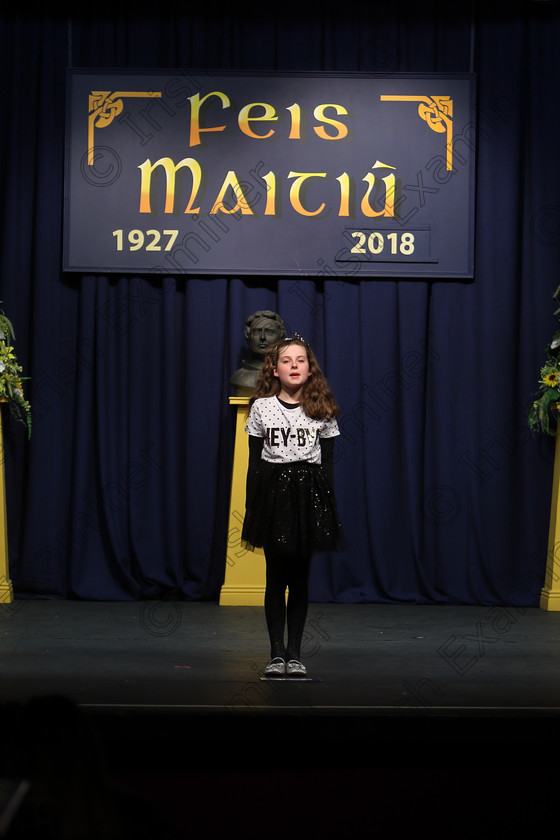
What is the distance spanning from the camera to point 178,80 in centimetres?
574

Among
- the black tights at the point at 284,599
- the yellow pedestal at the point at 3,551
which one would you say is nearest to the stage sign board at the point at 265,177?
the yellow pedestal at the point at 3,551

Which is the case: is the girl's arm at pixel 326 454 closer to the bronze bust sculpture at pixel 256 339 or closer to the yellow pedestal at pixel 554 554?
the bronze bust sculpture at pixel 256 339

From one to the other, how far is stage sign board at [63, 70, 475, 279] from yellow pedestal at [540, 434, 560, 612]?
1269 millimetres

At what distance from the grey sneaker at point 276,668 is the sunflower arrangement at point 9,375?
239cm

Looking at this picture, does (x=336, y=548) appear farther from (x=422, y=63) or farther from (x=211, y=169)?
(x=422, y=63)

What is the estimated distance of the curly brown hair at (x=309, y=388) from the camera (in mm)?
3688

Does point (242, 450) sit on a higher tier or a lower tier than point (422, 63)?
lower

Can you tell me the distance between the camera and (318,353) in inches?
228

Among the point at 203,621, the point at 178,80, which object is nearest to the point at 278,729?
the point at 203,621

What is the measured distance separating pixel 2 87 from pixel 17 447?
2053 millimetres

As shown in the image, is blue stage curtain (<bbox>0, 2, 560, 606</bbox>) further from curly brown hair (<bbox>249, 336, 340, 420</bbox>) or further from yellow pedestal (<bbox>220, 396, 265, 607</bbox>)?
curly brown hair (<bbox>249, 336, 340, 420</bbox>)

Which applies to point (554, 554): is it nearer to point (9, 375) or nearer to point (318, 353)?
point (318, 353)

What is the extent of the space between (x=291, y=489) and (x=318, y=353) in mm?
2278

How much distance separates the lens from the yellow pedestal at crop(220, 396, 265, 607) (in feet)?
17.8
